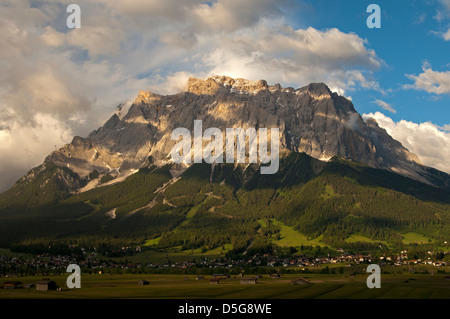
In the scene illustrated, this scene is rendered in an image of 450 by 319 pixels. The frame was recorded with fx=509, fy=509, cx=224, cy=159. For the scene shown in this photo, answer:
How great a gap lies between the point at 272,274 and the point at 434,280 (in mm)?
56224

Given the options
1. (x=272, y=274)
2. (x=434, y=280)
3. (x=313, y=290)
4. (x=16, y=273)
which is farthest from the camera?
(x=16, y=273)

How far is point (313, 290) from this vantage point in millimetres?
117750
